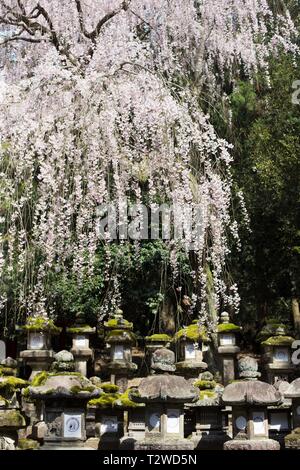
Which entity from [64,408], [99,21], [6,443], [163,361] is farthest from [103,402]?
[99,21]

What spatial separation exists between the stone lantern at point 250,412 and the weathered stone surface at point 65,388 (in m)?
1.38

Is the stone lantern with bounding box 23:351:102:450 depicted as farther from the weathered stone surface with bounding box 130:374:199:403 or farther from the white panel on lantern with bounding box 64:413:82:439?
the weathered stone surface with bounding box 130:374:199:403

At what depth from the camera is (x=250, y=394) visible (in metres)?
6.77

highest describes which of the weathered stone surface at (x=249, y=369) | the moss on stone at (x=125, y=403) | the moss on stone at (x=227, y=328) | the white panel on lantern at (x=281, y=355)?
the moss on stone at (x=227, y=328)

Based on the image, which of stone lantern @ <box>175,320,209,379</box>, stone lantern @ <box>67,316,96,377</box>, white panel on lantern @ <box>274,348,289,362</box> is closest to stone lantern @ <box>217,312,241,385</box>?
stone lantern @ <box>175,320,209,379</box>

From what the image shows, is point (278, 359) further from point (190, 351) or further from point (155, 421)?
point (155, 421)

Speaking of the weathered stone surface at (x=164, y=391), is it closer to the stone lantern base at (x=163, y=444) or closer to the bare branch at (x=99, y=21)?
the stone lantern base at (x=163, y=444)

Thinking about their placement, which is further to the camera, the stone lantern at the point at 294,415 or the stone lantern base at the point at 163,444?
the stone lantern at the point at 294,415

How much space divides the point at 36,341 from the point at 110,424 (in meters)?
1.96

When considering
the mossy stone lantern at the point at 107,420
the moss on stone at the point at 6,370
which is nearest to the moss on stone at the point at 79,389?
the mossy stone lantern at the point at 107,420

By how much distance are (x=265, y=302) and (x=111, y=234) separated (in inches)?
242

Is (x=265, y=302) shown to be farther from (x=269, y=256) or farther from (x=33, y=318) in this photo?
(x=33, y=318)

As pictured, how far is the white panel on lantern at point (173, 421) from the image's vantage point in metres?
6.85
